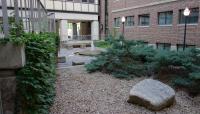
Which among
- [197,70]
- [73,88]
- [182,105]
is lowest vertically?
[182,105]

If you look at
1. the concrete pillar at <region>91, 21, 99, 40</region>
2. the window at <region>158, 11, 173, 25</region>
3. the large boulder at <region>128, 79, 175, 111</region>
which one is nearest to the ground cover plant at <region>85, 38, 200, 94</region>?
the large boulder at <region>128, 79, 175, 111</region>

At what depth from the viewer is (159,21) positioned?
63.0 feet

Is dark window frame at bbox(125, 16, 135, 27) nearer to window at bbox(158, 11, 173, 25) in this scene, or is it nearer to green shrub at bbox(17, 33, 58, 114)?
window at bbox(158, 11, 173, 25)

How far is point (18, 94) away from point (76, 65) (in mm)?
6482

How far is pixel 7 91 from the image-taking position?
264 centimetres

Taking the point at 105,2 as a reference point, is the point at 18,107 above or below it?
below

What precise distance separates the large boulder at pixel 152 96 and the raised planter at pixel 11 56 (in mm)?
2985

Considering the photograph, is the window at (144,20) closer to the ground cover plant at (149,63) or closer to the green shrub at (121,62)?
the ground cover plant at (149,63)

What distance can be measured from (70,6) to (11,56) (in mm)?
24588

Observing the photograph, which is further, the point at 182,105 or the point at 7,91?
the point at 182,105

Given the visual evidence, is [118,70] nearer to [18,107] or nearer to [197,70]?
[197,70]

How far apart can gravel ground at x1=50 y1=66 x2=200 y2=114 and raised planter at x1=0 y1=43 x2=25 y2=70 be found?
178 centimetres

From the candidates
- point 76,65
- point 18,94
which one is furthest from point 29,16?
point 76,65

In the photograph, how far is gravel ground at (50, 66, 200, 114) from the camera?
4.47 m
